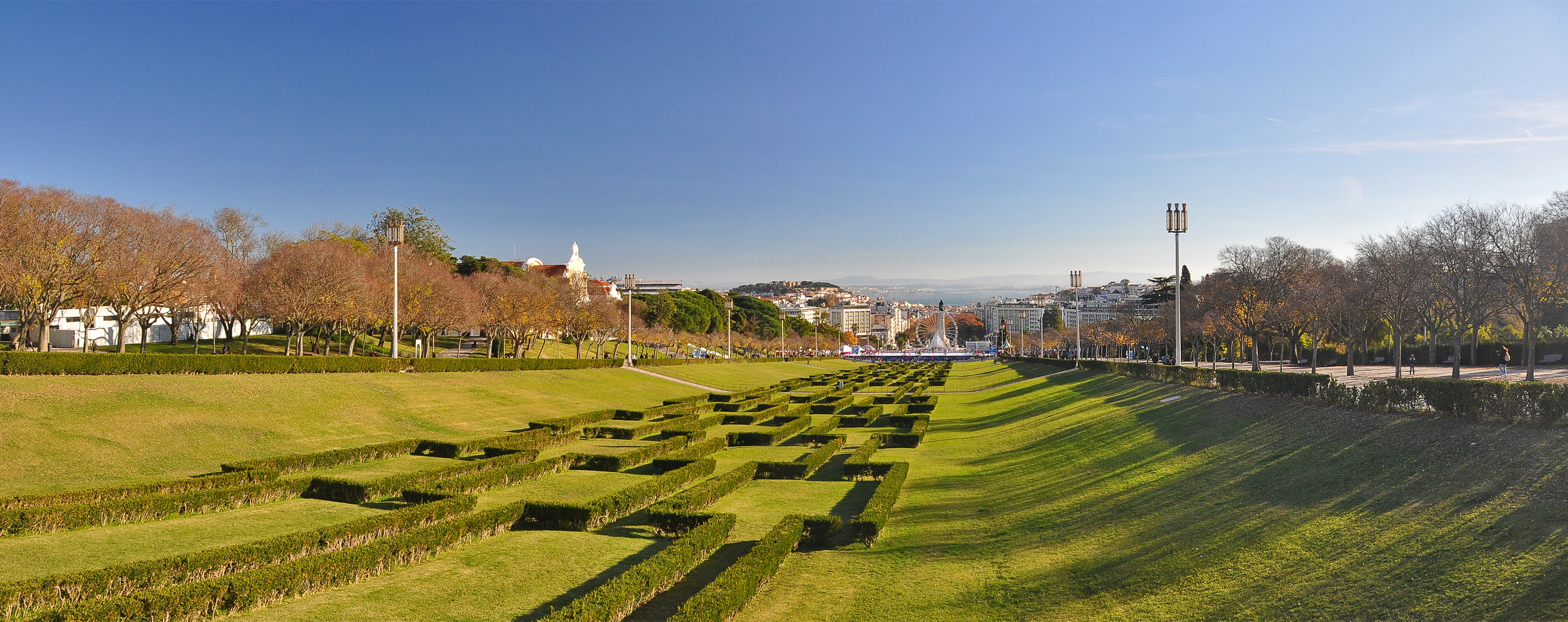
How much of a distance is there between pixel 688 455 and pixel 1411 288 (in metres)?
37.1

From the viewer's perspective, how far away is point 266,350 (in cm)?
5334

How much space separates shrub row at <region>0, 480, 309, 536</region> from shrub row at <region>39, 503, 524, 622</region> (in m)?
5.01

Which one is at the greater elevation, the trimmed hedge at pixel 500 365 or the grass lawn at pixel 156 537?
the trimmed hedge at pixel 500 365

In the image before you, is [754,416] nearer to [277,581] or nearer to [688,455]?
[688,455]

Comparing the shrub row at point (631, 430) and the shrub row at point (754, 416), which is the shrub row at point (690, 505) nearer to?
the shrub row at point (631, 430)

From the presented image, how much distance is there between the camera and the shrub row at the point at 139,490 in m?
12.6

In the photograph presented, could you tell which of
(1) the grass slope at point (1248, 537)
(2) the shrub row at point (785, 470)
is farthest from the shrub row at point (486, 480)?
(1) the grass slope at point (1248, 537)

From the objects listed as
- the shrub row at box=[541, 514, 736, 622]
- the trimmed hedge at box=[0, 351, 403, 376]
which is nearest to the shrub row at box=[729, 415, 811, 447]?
the shrub row at box=[541, 514, 736, 622]

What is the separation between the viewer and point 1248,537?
1074 cm

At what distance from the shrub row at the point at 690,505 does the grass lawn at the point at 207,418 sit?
449 inches

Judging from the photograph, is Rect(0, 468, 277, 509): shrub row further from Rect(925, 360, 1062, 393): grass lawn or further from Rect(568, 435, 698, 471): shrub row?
Rect(925, 360, 1062, 393): grass lawn

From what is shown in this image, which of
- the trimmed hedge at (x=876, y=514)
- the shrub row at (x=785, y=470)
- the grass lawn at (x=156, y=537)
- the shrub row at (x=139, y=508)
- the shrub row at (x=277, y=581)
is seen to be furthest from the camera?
the shrub row at (x=785, y=470)

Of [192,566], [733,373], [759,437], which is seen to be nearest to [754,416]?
[759,437]

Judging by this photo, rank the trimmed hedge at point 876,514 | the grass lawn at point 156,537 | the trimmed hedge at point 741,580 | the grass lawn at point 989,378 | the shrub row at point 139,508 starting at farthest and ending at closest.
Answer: the grass lawn at point 989,378
the trimmed hedge at point 876,514
the shrub row at point 139,508
the grass lawn at point 156,537
the trimmed hedge at point 741,580
